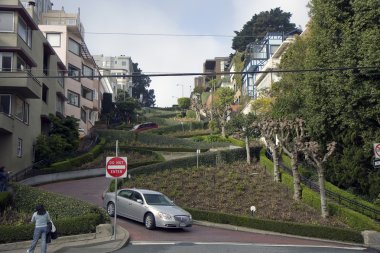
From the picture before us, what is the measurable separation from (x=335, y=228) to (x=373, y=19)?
40.5ft

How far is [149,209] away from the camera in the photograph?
71.9ft

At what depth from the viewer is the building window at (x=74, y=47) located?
200ft

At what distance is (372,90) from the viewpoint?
27828mm

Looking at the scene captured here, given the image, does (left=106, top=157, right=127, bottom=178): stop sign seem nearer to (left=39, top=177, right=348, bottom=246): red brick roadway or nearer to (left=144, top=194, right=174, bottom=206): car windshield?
(left=39, top=177, right=348, bottom=246): red brick roadway

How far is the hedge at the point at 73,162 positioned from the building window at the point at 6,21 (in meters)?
9.94

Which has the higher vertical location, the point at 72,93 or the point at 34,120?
the point at 72,93

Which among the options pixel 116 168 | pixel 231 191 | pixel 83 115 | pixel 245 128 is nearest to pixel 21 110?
pixel 231 191

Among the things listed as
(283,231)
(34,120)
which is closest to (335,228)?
(283,231)

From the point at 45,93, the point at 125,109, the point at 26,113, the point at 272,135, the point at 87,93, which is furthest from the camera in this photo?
the point at 125,109

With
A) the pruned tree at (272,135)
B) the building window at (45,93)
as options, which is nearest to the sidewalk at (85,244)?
the pruned tree at (272,135)

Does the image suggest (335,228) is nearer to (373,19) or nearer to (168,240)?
(168,240)

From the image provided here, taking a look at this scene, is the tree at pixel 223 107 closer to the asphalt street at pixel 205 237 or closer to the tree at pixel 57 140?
the tree at pixel 57 140

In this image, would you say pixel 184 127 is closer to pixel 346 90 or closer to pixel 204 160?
pixel 204 160

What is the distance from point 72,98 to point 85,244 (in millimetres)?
44785
